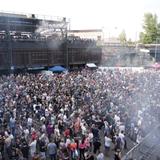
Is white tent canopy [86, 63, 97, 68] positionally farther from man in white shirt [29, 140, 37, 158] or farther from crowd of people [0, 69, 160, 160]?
man in white shirt [29, 140, 37, 158]

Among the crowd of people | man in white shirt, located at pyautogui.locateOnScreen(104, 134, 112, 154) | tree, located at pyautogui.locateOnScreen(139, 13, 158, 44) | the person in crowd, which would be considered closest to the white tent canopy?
the crowd of people

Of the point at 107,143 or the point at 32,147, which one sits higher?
the point at 32,147

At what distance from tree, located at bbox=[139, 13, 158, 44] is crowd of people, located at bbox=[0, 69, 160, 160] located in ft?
160

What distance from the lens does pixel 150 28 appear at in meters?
75.9

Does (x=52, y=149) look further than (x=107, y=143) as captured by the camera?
No

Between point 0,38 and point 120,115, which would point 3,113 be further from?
point 0,38

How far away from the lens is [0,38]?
34.7 m

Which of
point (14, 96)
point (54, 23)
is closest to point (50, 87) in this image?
point (14, 96)

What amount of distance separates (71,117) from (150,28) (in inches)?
2426

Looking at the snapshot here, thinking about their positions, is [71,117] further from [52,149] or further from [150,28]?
[150,28]

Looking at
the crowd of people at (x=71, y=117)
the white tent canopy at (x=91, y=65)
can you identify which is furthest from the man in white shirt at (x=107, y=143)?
the white tent canopy at (x=91, y=65)

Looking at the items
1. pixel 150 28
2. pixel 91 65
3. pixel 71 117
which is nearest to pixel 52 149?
pixel 71 117

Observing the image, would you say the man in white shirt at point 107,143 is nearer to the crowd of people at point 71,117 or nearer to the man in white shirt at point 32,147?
the crowd of people at point 71,117

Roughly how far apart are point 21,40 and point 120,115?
843 inches
